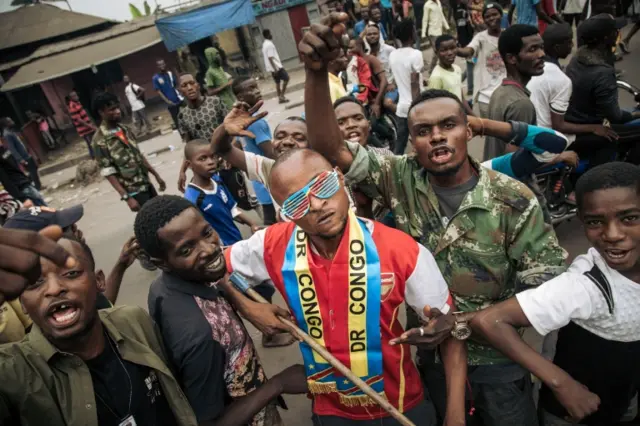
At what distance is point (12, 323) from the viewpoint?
7.13ft

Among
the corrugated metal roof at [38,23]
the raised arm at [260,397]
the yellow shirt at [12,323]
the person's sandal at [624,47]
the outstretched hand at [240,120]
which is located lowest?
the person's sandal at [624,47]

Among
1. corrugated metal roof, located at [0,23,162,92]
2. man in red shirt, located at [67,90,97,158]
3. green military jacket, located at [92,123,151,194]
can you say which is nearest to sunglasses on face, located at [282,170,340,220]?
green military jacket, located at [92,123,151,194]

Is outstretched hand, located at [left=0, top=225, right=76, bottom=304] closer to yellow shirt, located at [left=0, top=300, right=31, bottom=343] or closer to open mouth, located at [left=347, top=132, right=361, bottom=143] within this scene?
yellow shirt, located at [left=0, top=300, right=31, bottom=343]

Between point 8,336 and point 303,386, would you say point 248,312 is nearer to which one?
point 303,386

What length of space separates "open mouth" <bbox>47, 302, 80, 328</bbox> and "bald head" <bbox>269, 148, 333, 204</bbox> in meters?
0.87

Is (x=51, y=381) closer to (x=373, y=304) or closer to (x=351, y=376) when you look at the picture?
(x=351, y=376)

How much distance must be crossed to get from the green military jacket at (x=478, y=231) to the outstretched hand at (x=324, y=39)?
19.3 inches

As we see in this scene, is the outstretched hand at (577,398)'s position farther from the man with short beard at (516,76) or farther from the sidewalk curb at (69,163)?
the sidewalk curb at (69,163)

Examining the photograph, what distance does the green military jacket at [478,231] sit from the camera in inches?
64.3

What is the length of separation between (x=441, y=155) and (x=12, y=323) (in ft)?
7.80

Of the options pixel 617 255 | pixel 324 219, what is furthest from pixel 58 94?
pixel 617 255

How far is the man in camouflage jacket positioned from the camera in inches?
180

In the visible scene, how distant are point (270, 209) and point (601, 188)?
3.26 meters

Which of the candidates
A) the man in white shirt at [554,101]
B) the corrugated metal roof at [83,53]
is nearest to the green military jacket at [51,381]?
the man in white shirt at [554,101]
